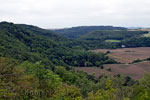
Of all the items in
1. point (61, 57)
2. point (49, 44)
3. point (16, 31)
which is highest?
point (16, 31)

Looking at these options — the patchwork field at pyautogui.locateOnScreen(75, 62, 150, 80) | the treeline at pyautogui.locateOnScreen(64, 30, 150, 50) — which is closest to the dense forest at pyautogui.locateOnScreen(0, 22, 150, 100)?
the treeline at pyautogui.locateOnScreen(64, 30, 150, 50)

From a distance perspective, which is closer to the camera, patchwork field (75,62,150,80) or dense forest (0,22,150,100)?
dense forest (0,22,150,100)

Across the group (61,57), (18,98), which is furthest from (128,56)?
(18,98)

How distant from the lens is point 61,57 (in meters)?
61.1

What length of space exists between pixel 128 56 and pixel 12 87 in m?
58.2

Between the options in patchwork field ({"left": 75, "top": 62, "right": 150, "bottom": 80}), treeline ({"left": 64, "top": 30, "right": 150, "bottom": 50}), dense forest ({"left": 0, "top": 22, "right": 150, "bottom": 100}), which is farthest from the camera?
treeline ({"left": 64, "top": 30, "right": 150, "bottom": 50})

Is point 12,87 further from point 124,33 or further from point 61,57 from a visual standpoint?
point 124,33

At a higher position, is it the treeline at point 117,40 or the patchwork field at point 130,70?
the treeline at point 117,40

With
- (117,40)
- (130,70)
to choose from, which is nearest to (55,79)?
(130,70)

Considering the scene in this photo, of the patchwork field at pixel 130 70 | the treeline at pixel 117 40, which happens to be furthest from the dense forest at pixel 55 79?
the patchwork field at pixel 130 70

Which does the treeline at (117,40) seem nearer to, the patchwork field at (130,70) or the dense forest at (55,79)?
the dense forest at (55,79)

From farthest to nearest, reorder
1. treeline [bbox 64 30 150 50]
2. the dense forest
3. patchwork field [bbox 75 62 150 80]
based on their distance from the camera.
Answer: treeline [bbox 64 30 150 50]
patchwork field [bbox 75 62 150 80]
the dense forest

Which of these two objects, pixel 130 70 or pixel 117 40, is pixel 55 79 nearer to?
pixel 130 70

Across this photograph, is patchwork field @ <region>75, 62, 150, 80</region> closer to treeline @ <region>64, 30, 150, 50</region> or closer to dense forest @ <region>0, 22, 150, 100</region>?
dense forest @ <region>0, 22, 150, 100</region>
